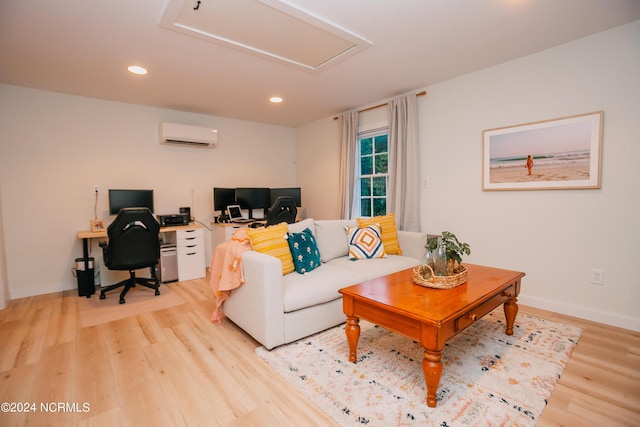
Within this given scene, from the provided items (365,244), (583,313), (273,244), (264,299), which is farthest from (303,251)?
(583,313)

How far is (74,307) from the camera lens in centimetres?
315

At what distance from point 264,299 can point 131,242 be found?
1953 millimetres

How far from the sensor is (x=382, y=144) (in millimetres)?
4285

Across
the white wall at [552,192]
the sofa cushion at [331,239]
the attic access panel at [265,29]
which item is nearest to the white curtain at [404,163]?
the white wall at [552,192]

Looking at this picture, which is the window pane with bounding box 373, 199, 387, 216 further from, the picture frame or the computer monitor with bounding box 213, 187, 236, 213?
the computer monitor with bounding box 213, 187, 236, 213

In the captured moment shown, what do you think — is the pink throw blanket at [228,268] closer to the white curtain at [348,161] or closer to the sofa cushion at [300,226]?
the sofa cushion at [300,226]

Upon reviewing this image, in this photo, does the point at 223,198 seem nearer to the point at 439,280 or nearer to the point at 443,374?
the point at 439,280

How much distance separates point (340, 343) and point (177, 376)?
1.12 metres

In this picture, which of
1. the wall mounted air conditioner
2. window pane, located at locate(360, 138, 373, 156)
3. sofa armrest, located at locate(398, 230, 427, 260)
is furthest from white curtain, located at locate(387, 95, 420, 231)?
the wall mounted air conditioner

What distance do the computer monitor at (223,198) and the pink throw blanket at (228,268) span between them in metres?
2.01

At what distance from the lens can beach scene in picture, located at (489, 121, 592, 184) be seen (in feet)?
8.50

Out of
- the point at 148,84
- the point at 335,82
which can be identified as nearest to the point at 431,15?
the point at 335,82

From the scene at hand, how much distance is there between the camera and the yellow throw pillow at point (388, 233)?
3.26 metres

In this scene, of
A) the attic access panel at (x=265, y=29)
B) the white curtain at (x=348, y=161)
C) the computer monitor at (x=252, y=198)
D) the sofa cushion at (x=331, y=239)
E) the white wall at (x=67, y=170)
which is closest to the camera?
the attic access panel at (x=265, y=29)
